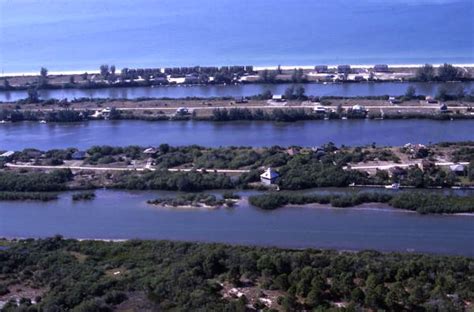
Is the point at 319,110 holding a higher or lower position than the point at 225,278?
higher

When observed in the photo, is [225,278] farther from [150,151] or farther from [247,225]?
[150,151]

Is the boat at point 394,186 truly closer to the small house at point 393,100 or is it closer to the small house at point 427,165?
the small house at point 427,165

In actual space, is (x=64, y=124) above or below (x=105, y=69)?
below

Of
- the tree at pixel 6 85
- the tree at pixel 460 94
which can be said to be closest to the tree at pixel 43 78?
the tree at pixel 6 85

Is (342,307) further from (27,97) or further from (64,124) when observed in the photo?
(27,97)

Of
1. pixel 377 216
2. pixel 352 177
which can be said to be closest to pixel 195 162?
pixel 352 177

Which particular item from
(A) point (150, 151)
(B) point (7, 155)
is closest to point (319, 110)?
(A) point (150, 151)
